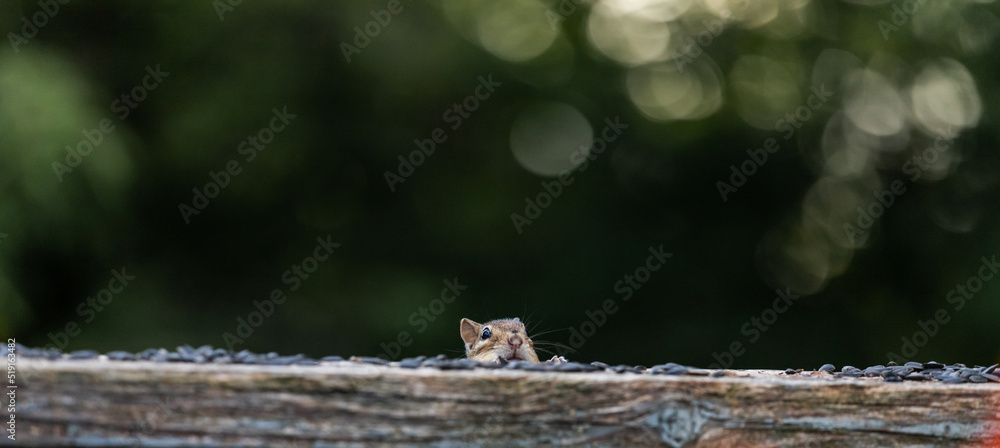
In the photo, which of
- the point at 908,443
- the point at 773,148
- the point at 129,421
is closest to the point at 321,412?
the point at 129,421

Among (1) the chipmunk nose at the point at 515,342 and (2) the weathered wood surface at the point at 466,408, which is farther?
(1) the chipmunk nose at the point at 515,342

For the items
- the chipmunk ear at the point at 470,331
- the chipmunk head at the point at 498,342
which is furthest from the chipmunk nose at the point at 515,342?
the chipmunk ear at the point at 470,331

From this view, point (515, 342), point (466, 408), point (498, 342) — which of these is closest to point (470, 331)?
point (498, 342)

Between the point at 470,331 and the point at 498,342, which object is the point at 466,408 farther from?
the point at 470,331

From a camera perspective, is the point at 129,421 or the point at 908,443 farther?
the point at 908,443

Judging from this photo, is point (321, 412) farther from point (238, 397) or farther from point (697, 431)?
point (697, 431)

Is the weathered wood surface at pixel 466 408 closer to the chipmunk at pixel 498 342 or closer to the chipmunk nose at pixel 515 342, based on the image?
the chipmunk at pixel 498 342

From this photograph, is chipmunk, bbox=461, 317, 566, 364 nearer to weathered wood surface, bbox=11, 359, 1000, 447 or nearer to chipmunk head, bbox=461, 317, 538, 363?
chipmunk head, bbox=461, 317, 538, 363

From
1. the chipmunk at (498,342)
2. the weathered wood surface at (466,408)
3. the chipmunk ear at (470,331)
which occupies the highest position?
the weathered wood surface at (466,408)
